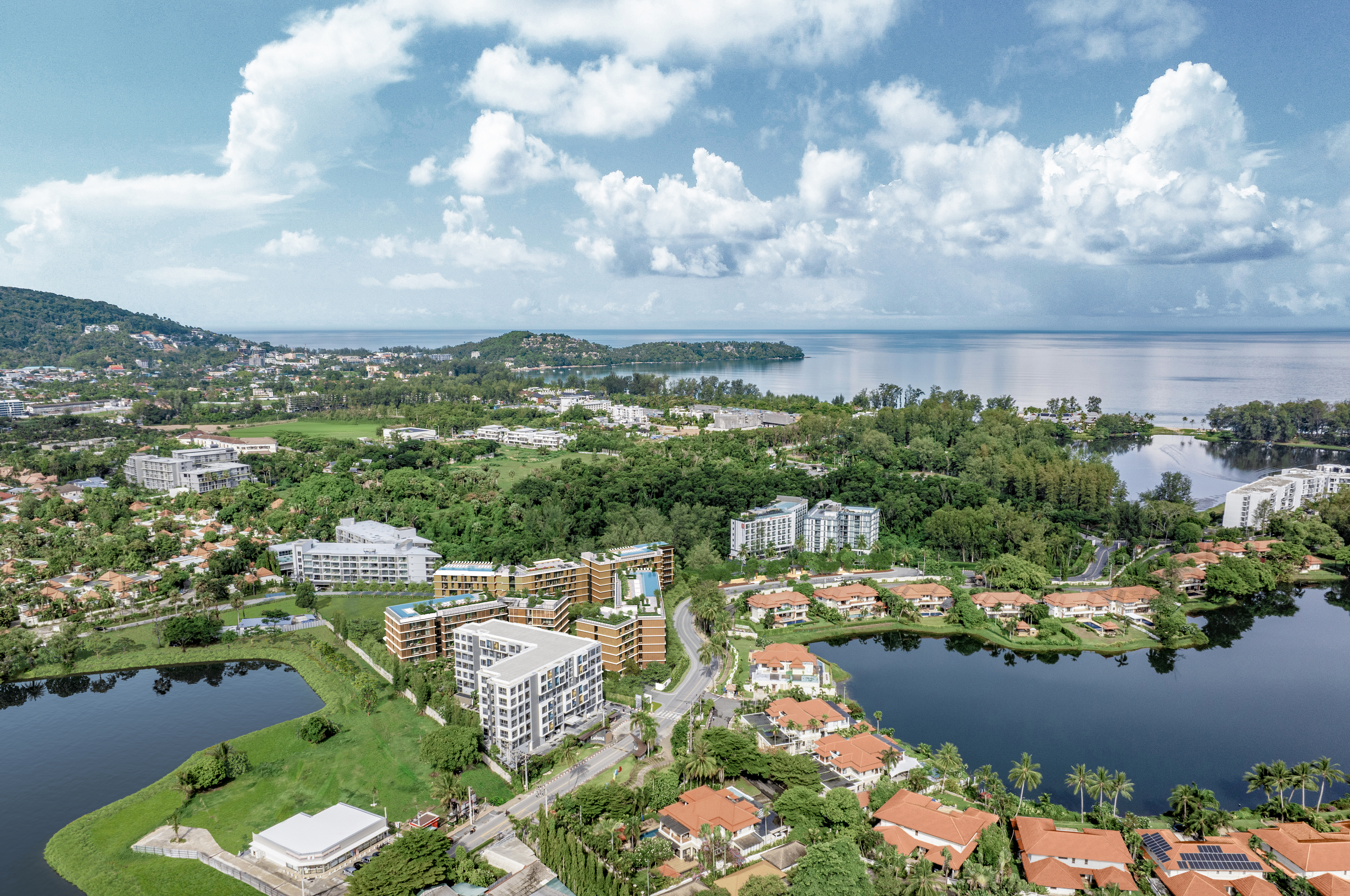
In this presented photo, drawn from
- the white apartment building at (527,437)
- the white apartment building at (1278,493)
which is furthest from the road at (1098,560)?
the white apartment building at (527,437)


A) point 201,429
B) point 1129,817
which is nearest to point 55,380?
point 201,429

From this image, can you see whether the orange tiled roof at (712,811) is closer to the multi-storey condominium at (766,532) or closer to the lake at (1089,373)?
the multi-storey condominium at (766,532)

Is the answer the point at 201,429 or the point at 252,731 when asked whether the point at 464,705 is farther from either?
the point at 201,429

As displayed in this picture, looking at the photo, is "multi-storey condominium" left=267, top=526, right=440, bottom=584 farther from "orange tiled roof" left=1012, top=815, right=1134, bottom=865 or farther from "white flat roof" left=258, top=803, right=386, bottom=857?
"orange tiled roof" left=1012, top=815, right=1134, bottom=865

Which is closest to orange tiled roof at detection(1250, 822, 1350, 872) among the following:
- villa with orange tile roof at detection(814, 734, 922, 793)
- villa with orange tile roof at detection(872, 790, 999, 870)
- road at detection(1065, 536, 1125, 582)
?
villa with orange tile roof at detection(872, 790, 999, 870)

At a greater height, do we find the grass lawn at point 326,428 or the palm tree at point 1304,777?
the grass lawn at point 326,428
